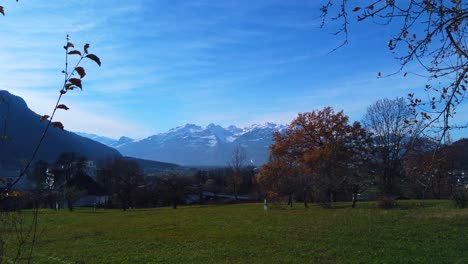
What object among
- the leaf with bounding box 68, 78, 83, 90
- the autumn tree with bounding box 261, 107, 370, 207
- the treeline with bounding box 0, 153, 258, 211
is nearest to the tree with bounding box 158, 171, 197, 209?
the treeline with bounding box 0, 153, 258, 211

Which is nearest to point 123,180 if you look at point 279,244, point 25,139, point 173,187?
point 173,187

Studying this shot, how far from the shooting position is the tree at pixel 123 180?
172 feet

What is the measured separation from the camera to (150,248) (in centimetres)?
1320

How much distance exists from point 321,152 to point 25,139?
25.8 m

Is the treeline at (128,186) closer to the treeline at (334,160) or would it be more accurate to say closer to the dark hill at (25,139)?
the dark hill at (25,139)

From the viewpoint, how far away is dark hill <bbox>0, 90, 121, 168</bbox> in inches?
136

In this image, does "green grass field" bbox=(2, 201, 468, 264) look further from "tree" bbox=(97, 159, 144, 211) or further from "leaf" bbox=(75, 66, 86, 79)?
"tree" bbox=(97, 159, 144, 211)

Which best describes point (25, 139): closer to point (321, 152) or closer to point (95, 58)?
point (321, 152)

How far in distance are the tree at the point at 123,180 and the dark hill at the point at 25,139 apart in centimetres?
1036

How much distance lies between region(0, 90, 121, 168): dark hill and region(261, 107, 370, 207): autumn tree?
19.4 m

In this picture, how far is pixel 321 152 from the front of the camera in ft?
110

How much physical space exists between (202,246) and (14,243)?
745 centimetres

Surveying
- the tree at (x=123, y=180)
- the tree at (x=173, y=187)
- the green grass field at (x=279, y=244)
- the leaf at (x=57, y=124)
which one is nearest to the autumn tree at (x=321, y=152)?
the green grass field at (x=279, y=244)

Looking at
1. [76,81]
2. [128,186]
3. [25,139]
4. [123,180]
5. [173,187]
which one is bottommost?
[173,187]
